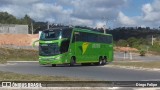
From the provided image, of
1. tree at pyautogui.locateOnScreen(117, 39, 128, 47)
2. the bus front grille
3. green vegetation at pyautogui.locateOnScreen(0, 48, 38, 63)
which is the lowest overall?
green vegetation at pyautogui.locateOnScreen(0, 48, 38, 63)

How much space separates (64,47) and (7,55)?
3425 centimetres

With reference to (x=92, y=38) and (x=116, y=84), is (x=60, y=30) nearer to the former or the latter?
(x=92, y=38)

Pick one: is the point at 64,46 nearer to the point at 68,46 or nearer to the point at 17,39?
the point at 68,46

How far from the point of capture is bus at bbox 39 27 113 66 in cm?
3716

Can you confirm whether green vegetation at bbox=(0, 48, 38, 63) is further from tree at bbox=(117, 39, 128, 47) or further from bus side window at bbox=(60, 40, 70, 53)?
tree at bbox=(117, 39, 128, 47)

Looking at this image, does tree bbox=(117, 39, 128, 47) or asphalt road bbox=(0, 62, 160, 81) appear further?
tree bbox=(117, 39, 128, 47)

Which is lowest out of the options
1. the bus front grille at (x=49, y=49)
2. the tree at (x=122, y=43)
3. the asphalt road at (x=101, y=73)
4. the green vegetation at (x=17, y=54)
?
the asphalt road at (x=101, y=73)

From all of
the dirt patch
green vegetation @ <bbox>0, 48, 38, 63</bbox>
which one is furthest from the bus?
the dirt patch

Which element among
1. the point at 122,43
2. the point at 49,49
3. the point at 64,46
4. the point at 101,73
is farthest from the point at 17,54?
the point at 122,43

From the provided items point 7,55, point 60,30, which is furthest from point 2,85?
point 7,55

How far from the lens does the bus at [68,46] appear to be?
37.2 meters

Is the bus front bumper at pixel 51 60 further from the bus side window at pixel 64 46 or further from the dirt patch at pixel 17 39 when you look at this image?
the dirt patch at pixel 17 39

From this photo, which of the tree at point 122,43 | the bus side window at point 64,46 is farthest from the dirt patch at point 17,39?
the bus side window at point 64,46

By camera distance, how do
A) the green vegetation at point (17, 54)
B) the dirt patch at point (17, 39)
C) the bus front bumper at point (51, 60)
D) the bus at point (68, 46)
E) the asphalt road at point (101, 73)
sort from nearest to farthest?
the asphalt road at point (101, 73) < the bus at point (68, 46) < the bus front bumper at point (51, 60) < the green vegetation at point (17, 54) < the dirt patch at point (17, 39)
